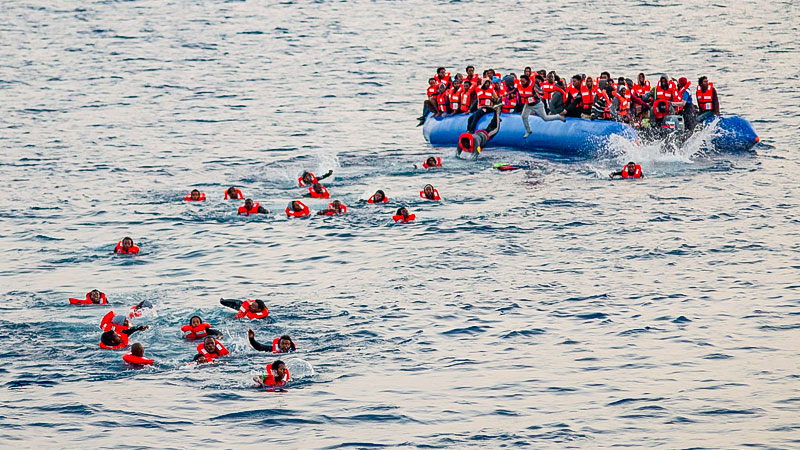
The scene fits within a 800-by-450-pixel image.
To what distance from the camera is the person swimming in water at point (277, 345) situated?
19.7 meters

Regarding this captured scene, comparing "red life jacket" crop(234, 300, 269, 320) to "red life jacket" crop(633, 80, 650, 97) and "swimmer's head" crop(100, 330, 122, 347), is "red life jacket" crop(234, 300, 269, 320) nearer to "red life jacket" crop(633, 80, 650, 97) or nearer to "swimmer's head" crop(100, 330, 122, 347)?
"swimmer's head" crop(100, 330, 122, 347)

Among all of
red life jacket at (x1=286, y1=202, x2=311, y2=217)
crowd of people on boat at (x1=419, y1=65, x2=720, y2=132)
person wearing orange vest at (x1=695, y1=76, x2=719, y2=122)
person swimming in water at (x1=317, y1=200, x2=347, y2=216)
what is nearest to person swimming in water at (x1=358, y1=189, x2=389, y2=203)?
person swimming in water at (x1=317, y1=200, x2=347, y2=216)

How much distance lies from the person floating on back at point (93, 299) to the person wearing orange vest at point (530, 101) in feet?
53.5

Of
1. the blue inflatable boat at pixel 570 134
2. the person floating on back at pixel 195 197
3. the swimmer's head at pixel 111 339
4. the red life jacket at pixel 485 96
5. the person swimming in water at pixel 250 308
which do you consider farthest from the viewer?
the red life jacket at pixel 485 96

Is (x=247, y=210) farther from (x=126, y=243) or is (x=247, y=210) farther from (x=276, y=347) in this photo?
(x=276, y=347)

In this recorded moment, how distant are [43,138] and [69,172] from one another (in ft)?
20.3

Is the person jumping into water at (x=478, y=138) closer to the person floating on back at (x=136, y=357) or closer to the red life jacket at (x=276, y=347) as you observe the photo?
the red life jacket at (x=276, y=347)

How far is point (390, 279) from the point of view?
2400 centimetres

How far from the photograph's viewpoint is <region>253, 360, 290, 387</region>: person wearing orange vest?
18531 millimetres

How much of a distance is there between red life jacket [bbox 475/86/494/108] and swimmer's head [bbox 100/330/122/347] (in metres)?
18.0

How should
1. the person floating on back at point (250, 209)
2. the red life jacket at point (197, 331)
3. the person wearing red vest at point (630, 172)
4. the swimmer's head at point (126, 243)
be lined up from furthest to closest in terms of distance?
the person wearing red vest at point (630, 172) → the person floating on back at point (250, 209) → the swimmer's head at point (126, 243) → the red life jacket at point (197, 331)

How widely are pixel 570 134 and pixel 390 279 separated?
11935mm

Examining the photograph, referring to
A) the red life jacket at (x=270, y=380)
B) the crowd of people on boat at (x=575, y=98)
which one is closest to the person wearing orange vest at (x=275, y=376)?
the red life jacket at (x=270, y=380)

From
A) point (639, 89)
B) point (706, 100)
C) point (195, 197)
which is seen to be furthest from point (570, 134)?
point (195, 197)
